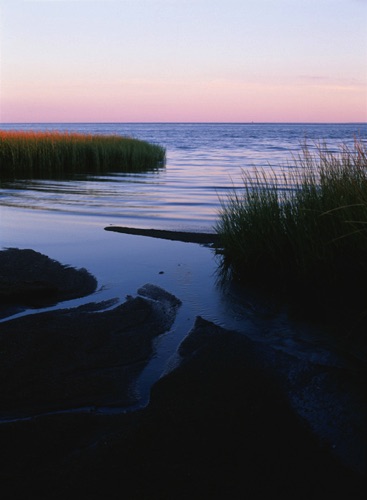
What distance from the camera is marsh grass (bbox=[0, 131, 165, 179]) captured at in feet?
77.6

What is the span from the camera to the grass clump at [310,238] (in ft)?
18.5

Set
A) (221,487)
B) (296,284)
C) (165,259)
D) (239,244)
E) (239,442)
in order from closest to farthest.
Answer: (221,487), (239,442), (296,284), (239,244), (165,259)

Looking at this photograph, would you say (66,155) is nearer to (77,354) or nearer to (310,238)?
(310,238)

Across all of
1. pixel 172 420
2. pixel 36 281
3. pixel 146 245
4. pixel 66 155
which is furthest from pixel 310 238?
pixel 66 155

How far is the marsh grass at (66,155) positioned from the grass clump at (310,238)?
54.0 feet

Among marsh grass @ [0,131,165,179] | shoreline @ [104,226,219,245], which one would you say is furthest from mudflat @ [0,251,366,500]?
marsh grass @ [0,131,165,179]

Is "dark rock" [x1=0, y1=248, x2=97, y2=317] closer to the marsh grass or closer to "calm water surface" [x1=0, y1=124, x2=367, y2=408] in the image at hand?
"calm water surface" [x1=0, y1=124, x2=367, y2=408]

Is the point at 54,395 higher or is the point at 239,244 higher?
the point at 239,244

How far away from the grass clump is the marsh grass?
54.0 ft

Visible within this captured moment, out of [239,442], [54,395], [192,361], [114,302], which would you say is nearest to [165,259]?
[114,302]

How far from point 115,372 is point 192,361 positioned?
606 mm

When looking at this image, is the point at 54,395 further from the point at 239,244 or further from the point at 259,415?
the point at 239,244

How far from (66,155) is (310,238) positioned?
20.5 meters

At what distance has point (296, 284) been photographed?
6102 mm
